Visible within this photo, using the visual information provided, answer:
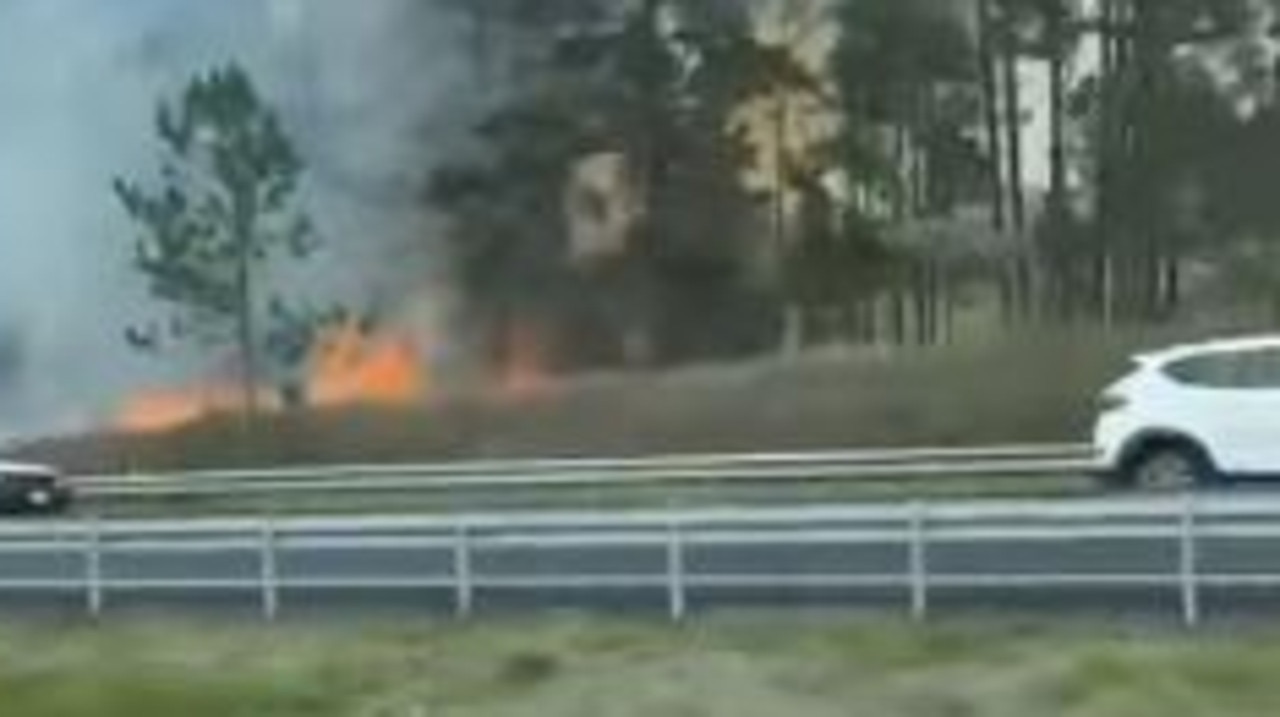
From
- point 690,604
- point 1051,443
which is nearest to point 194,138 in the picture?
point 1051,443

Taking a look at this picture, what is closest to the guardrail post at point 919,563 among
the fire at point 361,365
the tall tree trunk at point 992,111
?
the fire at point 361,365

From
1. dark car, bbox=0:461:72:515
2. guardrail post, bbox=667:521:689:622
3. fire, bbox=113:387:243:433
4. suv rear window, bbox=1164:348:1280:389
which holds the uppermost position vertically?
suv rear window, bbox=1164:348:1280:389

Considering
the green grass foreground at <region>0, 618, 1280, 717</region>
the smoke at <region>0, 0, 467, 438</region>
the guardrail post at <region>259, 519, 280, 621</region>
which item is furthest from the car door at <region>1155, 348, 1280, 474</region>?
the smoke at <region>0, 0, 467, 438</region>

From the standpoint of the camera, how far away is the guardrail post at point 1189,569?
2261cm

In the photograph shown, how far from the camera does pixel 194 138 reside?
65875mm

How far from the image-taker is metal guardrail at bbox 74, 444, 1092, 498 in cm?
4072

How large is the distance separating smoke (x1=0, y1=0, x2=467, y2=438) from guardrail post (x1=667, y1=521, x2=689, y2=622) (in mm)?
39588

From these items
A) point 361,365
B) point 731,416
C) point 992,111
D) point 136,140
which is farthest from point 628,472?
point 992,111

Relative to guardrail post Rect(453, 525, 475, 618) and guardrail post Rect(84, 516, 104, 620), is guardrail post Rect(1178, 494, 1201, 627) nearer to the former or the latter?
guardrail post Rect(453, 525, 475, 618)

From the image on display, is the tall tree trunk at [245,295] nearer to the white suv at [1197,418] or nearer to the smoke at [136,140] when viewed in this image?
the smoke at [136,140]

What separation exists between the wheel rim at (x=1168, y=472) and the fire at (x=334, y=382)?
30797 mm

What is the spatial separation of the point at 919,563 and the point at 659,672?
2102mm

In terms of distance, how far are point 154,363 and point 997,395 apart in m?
19.9

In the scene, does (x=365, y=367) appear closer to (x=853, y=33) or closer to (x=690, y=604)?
(x=853, y=33)
